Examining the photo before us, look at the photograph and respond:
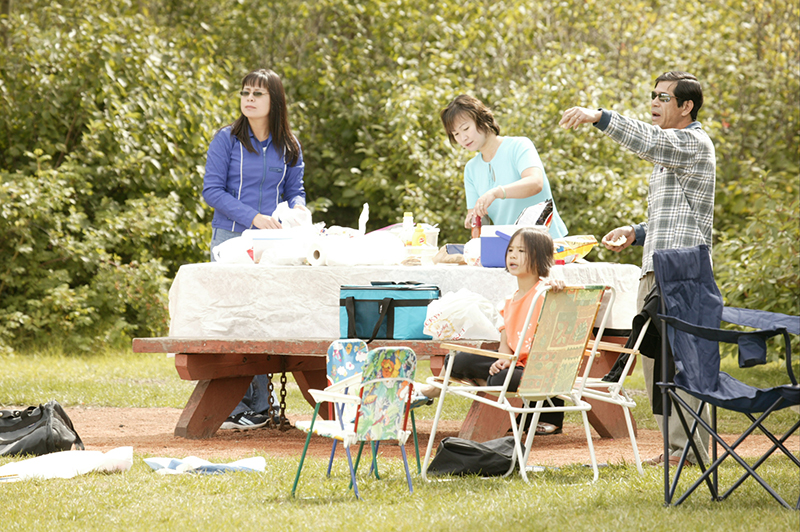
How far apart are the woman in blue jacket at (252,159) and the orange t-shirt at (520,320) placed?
1.77m

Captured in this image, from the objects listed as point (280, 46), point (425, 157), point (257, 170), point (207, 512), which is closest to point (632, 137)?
point (207, 512)

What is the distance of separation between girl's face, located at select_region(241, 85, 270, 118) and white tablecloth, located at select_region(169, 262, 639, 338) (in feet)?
3.58

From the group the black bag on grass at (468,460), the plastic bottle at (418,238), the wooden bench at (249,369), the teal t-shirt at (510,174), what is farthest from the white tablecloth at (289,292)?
the black bag on grass at (468,460)

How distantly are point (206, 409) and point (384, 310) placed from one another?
1433mm

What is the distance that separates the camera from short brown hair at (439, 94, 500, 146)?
16.8 feet

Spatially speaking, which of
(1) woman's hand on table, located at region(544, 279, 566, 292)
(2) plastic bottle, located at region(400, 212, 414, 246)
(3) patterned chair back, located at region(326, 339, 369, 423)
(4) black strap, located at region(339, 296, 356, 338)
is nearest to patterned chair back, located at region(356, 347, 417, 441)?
(3) patterned chair back, located at region(326, 339, 369, 423)

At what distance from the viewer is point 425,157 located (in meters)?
10.5

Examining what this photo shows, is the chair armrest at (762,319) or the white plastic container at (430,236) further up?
the white plastic container at (430,236)

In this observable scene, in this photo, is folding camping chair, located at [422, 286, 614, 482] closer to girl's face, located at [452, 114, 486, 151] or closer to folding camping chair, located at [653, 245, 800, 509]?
folding camping chair, located at [653, 245, 800, 509]

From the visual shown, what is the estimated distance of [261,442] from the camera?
5.05 meters

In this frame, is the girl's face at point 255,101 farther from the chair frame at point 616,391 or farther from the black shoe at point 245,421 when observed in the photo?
the chair frame at point 616,391

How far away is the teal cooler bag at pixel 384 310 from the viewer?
14.3 ft

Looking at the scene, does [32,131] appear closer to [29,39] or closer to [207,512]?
[29,39]

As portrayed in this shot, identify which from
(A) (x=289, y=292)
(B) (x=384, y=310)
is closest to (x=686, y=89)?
(B) (x=384, y=310)
